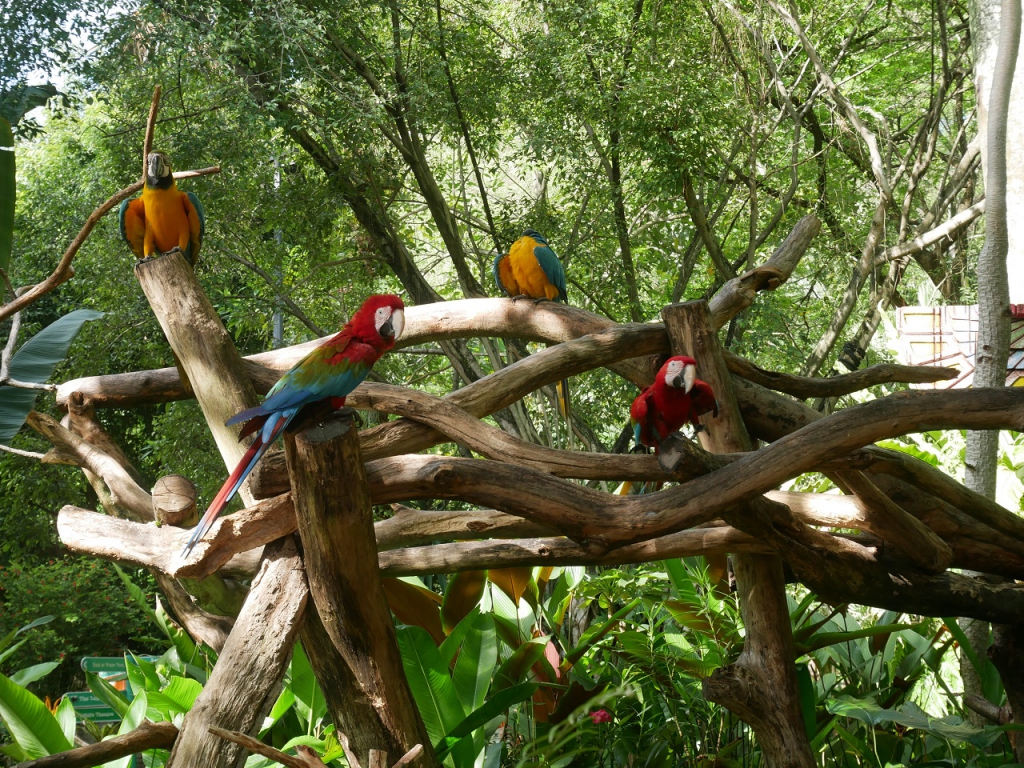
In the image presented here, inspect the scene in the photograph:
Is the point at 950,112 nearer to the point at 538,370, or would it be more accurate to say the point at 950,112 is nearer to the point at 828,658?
the point at 828,658

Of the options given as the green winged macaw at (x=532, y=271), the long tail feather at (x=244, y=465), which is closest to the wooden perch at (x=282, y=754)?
the long tail feather at (x=244, y=465)

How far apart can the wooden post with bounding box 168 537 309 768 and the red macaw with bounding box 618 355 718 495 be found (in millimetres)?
812

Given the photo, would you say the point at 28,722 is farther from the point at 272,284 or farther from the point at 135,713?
the point at 272,284

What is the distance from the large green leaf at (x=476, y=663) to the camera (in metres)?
2.20

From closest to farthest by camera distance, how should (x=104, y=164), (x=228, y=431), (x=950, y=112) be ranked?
(x=228, y=431), (x=104, y=164), (x=950, y=112)

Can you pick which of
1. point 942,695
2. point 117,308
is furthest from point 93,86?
point 942,695

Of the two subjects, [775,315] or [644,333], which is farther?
[775,315]

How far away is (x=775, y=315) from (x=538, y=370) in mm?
3489

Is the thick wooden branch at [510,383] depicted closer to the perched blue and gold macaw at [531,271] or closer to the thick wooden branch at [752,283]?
the thick wooden branch at [752,283]

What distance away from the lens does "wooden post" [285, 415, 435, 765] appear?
1.50m

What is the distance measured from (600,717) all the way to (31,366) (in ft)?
5.98

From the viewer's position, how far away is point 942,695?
10.2ft

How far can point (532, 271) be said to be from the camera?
10.5ft

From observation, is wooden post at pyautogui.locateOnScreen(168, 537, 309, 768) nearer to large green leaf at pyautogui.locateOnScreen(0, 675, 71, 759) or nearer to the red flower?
large green leaf at pyautogui.locateOnScreen(0, 675, 71, 759)
